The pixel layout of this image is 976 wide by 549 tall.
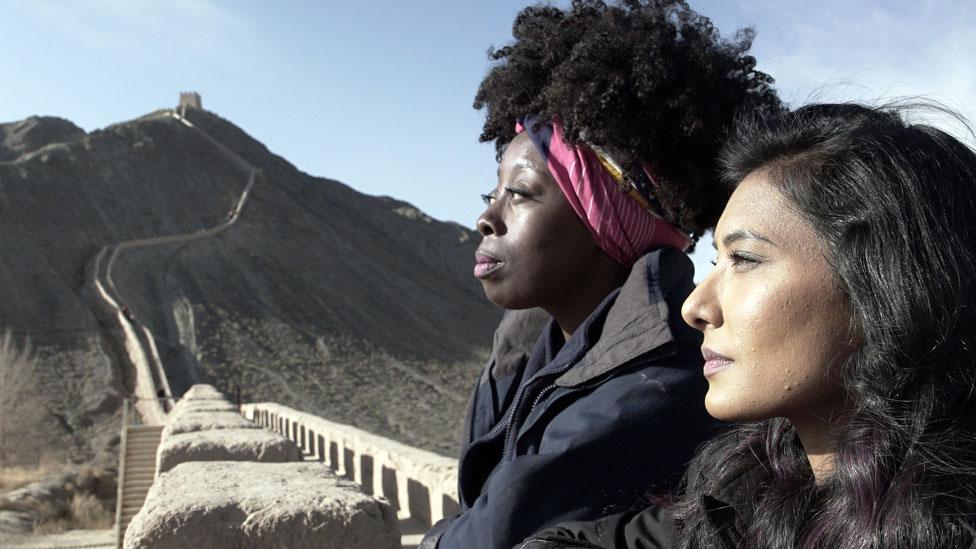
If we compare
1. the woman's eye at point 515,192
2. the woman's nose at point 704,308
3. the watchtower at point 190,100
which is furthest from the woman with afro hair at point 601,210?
the watchtower at point 190,100

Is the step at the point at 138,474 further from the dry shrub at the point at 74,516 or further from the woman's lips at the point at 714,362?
the woman's lips at the point at 714,362

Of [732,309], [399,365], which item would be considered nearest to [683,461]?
[732,309]

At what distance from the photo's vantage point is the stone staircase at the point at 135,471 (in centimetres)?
927

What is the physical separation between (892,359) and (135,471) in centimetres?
1086

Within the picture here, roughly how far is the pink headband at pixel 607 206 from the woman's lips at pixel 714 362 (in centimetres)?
83

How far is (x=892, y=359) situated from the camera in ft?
3.95

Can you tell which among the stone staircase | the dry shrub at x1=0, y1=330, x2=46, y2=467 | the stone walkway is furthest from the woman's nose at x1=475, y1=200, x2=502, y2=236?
the dry shrub at x1=0, y1=330, x2=46, y2=467

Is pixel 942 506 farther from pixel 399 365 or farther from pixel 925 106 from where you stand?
pixel 399 365

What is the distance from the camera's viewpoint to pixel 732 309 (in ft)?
4.45

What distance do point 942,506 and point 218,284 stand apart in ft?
155

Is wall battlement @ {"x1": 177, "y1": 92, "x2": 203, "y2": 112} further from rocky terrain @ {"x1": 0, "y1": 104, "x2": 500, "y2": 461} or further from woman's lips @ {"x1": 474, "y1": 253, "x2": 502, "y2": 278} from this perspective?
woman's lips @ {"x1": 474, "y1": 253, "x2": 502, "y2": 278}

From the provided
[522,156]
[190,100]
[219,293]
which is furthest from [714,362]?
[190,100]

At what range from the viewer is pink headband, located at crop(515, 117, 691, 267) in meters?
2.19

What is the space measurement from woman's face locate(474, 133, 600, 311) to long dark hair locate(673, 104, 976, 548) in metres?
0.91
